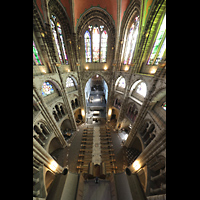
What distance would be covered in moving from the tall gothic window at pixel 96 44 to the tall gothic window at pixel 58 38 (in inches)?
147

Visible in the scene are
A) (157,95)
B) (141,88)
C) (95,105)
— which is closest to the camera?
(157,95)

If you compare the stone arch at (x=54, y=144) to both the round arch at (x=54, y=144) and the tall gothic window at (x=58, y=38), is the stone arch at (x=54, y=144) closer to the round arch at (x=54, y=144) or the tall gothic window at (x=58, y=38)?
the round arch at (x=54, y=144)

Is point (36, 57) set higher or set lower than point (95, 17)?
lower

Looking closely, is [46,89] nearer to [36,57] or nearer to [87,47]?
[36,57]

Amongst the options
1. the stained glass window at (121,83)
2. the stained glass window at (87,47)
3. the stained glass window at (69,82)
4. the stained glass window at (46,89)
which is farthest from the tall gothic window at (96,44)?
the stained glass window at (46,89)

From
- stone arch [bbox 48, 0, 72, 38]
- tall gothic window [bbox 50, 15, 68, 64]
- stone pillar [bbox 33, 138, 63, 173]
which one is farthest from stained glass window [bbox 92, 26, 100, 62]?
stone pillar [bbox 33, 138, 63, 173]

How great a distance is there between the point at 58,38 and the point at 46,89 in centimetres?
712

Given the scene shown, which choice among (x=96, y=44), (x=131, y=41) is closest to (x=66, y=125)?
(x=96, y=44)

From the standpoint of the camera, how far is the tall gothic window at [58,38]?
9.52 meters

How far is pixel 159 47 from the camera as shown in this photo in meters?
7.64

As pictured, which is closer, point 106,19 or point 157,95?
point 157,95
